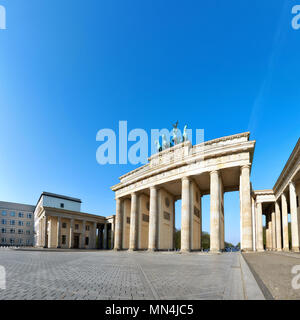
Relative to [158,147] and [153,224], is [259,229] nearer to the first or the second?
[153,224]

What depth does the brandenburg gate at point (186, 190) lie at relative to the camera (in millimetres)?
27594

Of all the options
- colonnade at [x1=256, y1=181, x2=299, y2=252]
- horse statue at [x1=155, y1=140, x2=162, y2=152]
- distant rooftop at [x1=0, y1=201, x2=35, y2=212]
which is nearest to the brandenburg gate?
horse statue at [x1=155, y1=140, x2=162, y2=152]

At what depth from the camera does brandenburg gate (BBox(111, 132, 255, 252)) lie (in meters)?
27.6

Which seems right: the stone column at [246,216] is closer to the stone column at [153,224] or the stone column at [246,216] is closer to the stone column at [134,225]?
the stone column at [153,224]

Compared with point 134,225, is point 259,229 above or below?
below

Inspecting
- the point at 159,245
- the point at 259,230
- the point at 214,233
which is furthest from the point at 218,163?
the point at 259,230

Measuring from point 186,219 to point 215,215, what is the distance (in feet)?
15.0

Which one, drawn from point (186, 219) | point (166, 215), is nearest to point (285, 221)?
point (186, 219)

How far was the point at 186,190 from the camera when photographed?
Answer: 3198 centimetres

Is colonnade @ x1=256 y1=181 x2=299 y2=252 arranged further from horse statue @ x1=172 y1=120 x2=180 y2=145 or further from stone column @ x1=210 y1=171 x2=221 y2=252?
horse statue @ x1=172 y1=120 x2=180 y2=145

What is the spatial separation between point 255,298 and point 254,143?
1011 inches

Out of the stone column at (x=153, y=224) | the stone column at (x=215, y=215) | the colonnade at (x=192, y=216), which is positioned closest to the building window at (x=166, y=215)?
the colonnade at (x=192, y=216)
